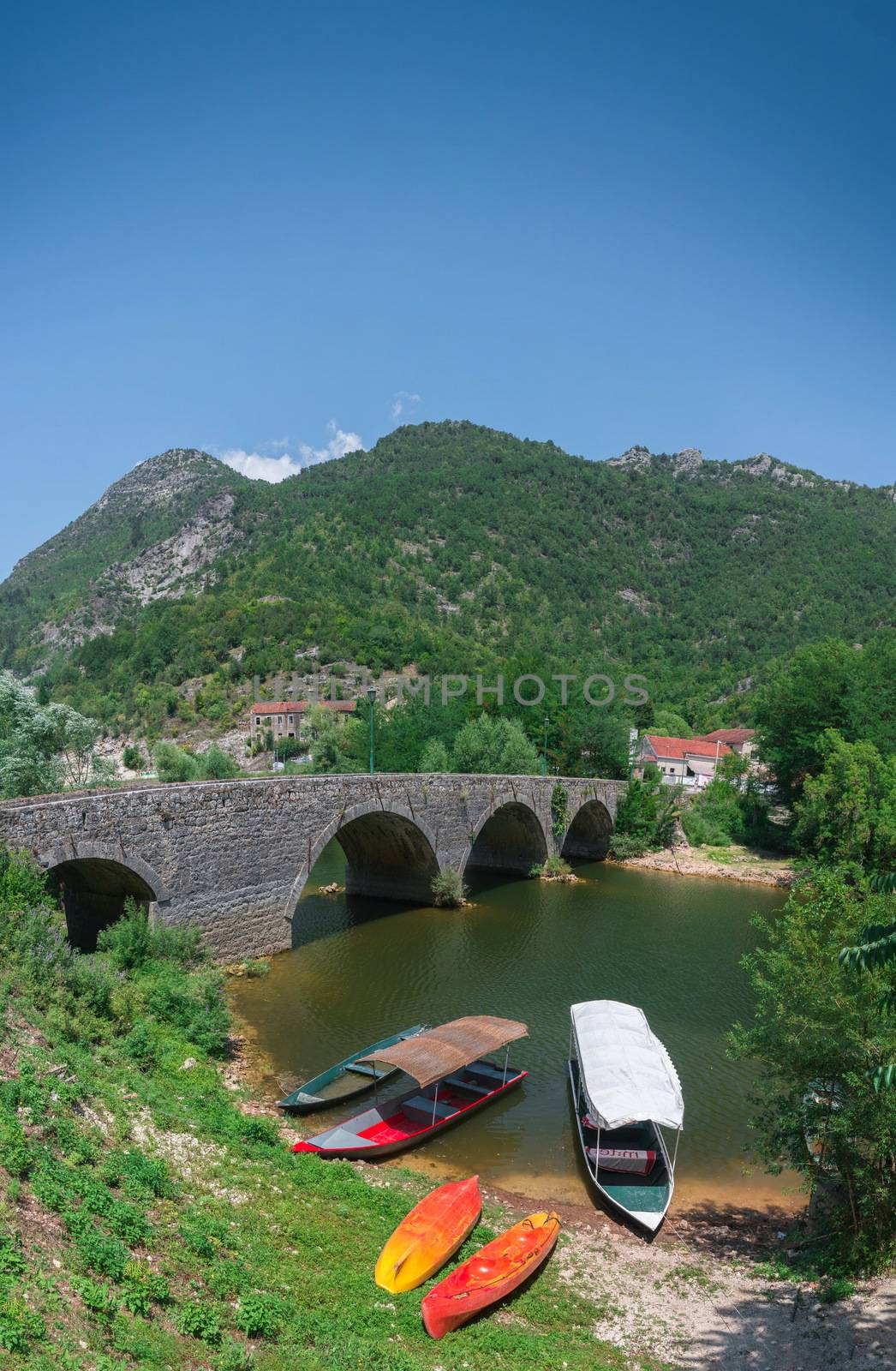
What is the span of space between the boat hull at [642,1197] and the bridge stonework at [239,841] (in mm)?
9336

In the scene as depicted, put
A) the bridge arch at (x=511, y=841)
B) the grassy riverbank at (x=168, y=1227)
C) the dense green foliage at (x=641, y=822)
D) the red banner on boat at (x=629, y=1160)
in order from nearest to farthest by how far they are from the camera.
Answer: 1. the grassy riverbank at (x=168, y=1227)
2. the red banner on boat at (x=629, y=1160)
3. the bridge arch at (x=511, y=841)
4. the dense green foliage at (x=641, y=822)

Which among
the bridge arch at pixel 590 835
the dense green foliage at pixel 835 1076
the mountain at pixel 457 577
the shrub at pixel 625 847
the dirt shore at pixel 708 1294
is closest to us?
the dirt shore at pixel 708 1294

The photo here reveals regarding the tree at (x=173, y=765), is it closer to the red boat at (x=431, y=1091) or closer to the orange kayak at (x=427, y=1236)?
the red boat at (x=431, y=1091)

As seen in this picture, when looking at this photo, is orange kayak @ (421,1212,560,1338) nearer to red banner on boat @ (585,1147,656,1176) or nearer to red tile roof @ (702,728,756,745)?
red banner on boat @ (585,1147,656,1176)

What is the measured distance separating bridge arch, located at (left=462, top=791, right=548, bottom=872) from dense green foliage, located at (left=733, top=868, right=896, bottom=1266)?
1977 centimetres

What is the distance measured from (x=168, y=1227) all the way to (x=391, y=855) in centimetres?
1967

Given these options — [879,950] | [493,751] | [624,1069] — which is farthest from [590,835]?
[879,950]

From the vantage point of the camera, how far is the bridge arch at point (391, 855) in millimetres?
24094

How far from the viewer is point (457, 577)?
9288cm

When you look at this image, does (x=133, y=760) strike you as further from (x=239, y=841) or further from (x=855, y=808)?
(x=855, y=808)

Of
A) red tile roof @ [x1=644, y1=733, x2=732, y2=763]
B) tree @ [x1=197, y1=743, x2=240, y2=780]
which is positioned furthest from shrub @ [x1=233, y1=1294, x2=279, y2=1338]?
red tile roof @ [x1=644, y1=733, x2=732, y2=763]

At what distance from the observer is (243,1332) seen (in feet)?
19.6

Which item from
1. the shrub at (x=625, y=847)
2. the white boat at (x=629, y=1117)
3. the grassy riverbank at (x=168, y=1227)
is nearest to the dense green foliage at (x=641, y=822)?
the shrub at (x=625, y=847)

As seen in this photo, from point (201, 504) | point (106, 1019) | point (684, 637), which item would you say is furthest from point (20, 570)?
point (106, 1019)
